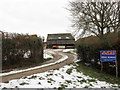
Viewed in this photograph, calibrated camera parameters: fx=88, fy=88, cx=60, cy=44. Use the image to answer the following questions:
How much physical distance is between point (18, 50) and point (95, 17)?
32.8ft

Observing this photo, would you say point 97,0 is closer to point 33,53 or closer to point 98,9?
point 98,9

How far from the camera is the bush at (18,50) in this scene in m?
7.96

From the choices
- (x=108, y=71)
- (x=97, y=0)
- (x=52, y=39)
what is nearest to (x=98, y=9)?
(x=97, y=0)

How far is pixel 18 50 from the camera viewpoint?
8.60 meters

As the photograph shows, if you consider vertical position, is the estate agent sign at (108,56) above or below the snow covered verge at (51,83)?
above

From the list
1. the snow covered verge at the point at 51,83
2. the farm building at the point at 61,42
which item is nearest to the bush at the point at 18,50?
the snow covered verge at the point at 51,83

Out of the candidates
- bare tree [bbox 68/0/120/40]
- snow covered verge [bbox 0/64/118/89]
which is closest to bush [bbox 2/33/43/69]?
snow covered verge [bbox 0/64/118/89]

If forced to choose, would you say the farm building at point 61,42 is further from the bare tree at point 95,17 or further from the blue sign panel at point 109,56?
the blue sign panel at point 109,56

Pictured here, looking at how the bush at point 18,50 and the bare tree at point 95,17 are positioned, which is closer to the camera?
the bush at point 18,50

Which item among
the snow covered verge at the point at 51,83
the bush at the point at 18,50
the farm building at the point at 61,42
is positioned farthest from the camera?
the farm building at the point at 61,42

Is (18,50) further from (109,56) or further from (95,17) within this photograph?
(95,17)

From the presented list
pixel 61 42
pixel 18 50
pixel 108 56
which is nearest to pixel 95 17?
pixel 108 56

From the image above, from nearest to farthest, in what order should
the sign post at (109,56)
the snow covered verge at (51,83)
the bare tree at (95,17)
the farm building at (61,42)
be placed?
the snow covered verge at (51,83), the sign post at (109,56), the bare tree at (95,17), the farm building at (61,42)

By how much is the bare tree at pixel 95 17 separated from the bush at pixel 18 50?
6188 millimetres
